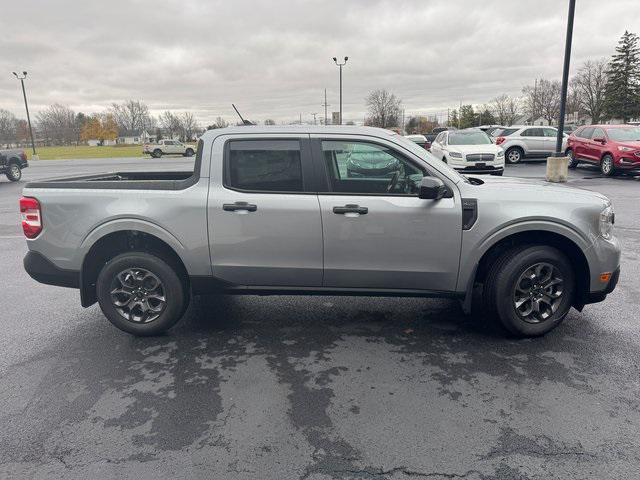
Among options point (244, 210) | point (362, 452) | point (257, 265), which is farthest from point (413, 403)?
point (244, 210)

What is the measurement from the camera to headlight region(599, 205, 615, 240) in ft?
12.7

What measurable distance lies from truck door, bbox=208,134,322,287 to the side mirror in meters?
0.86

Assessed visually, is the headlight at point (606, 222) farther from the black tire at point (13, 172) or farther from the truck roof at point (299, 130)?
the black tire at point (13, 172)

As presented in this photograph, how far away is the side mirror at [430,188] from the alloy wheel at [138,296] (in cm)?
238

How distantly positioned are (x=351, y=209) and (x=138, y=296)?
2050mm

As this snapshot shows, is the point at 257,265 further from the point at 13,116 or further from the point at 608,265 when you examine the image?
the point at 13,116

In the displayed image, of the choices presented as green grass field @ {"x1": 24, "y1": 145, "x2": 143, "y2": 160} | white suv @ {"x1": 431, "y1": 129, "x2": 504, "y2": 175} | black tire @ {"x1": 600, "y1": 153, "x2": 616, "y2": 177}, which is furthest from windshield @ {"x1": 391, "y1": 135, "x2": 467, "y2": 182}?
green grass field @ {"x1": 24, "y1": 145, "x2": 143, "y2": 160}

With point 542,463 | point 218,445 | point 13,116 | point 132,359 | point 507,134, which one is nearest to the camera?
point 542,463

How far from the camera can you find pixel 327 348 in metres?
3.93

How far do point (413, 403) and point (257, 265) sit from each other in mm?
1705

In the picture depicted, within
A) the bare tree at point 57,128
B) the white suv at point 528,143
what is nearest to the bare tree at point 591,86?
the white suv at point 528,143

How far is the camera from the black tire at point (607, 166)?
51.8 feet

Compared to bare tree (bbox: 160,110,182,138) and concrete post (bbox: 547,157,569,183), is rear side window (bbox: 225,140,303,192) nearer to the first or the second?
concrete post (bbox: 547,157,569,183)

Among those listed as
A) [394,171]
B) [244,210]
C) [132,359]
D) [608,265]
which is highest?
[394,171]
